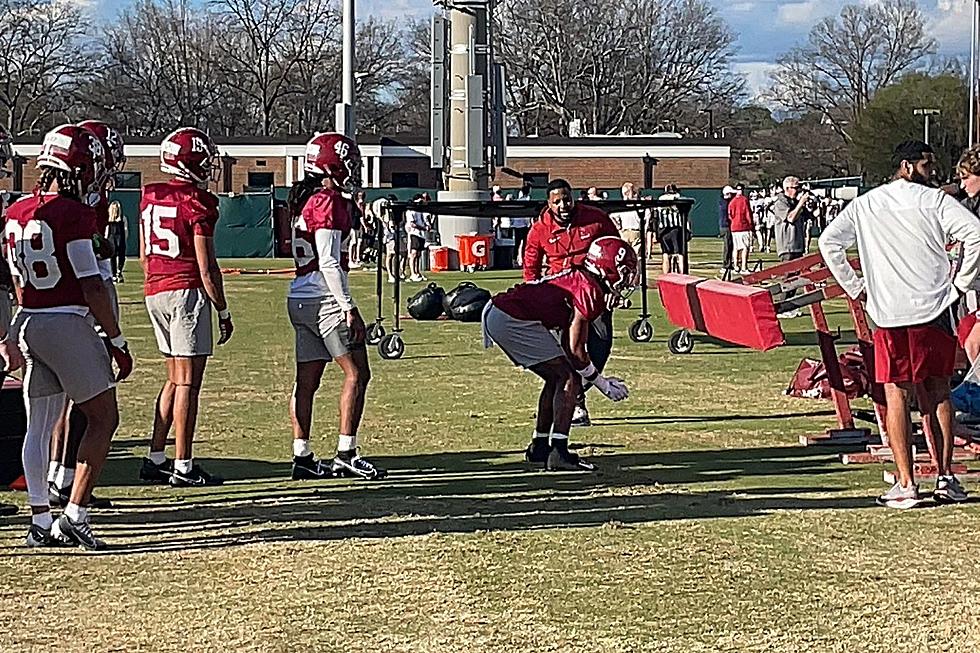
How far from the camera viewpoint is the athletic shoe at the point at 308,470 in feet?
33.5

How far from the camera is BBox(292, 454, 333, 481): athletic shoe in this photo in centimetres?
1022

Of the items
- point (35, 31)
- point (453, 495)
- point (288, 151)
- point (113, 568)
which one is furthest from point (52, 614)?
point (35, 31)

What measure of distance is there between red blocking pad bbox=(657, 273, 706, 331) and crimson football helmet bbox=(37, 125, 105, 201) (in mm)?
5894

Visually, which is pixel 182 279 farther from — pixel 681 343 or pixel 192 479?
pixel 681 343

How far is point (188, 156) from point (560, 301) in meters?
2.58

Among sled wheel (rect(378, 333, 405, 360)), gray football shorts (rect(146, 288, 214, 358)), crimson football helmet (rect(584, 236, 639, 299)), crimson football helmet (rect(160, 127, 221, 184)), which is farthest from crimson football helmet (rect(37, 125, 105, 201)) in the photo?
sled wheel (rect(378, 333, 405, 360))

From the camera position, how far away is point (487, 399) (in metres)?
14.1

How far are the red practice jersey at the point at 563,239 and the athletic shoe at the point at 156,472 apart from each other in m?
2.86

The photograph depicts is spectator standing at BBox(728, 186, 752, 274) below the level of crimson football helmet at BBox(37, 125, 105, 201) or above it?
below

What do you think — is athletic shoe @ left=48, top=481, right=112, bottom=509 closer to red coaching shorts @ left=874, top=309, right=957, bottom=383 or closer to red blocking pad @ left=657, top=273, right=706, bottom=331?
red coaching shorts @ left=874, top=309, right=957, bottom=383

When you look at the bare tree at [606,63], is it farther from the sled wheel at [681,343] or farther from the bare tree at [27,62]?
the sled wheel at [681,343]

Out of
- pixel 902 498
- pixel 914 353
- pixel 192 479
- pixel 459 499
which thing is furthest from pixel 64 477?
pixel 914 353

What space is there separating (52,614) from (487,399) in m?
7.41

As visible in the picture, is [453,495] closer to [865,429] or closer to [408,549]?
[408,549]
